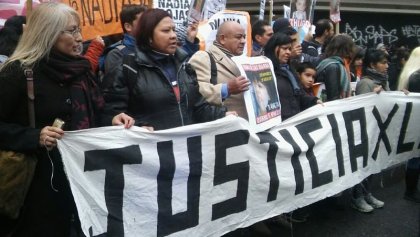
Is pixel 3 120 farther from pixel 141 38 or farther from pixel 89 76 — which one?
pixel 141 38

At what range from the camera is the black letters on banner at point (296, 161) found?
136 inches

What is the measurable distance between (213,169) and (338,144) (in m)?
1.39

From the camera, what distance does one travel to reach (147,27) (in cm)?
276

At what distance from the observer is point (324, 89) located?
4.69 metres

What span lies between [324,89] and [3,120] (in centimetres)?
325

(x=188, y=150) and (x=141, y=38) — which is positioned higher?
(x=141, y=38)

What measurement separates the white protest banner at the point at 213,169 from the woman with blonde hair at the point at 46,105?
11 cm

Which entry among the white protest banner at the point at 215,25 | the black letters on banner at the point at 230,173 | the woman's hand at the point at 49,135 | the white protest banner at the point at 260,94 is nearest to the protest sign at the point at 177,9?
the white protest banner at the point at 215,25

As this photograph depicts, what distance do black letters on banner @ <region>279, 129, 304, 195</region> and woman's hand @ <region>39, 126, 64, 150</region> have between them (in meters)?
1.77

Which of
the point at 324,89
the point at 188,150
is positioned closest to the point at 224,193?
the point at 188,150

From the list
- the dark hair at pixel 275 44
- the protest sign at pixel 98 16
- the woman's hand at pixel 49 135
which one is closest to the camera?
the woman's hand at pixel 49 135

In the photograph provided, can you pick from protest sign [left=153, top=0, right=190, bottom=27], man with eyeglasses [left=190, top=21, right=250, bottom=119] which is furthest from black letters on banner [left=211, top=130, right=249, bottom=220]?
protest sign [left=153, top=0, right=190, bottom=27]

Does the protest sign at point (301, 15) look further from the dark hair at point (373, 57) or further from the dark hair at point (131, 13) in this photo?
the dark hair at point (131, 13)

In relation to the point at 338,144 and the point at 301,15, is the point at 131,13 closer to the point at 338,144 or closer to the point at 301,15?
the point at 338,144
